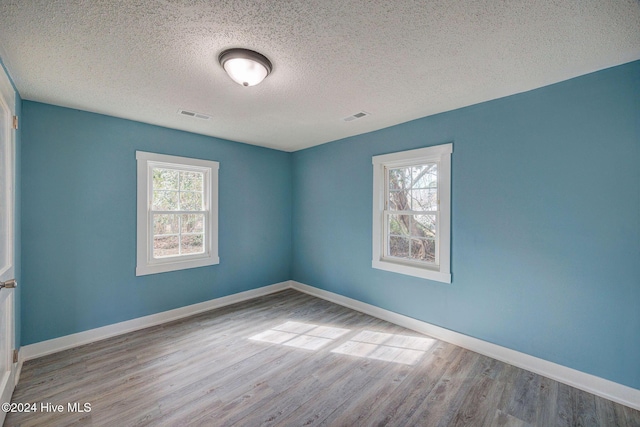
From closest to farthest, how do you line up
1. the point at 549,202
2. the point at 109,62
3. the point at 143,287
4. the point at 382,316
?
the point at 109,62 → the point at 549,202 → the point at 143,287 → the point at 382,316

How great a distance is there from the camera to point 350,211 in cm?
402

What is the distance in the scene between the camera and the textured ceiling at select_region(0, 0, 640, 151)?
1475 mm

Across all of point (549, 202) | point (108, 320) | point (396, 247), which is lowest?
point (108, 320)

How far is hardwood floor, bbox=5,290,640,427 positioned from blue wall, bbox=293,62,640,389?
0.35 meters

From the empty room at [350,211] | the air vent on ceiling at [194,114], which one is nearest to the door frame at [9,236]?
the empty room at [350,211]

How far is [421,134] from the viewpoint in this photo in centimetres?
319

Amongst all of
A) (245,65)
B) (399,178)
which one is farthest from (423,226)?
(245,65)

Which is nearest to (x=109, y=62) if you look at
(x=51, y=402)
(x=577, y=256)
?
(x=51, y=402)

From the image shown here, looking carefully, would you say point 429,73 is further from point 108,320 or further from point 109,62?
point 108,320

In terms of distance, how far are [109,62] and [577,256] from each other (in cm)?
396

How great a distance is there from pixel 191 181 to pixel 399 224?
2.95 meters

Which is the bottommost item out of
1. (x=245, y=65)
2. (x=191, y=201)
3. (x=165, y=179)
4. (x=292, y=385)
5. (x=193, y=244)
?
(x=292, y=385)

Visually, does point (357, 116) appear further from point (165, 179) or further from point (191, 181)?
point (165, 179)

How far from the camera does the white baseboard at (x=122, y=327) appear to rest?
104 inches
